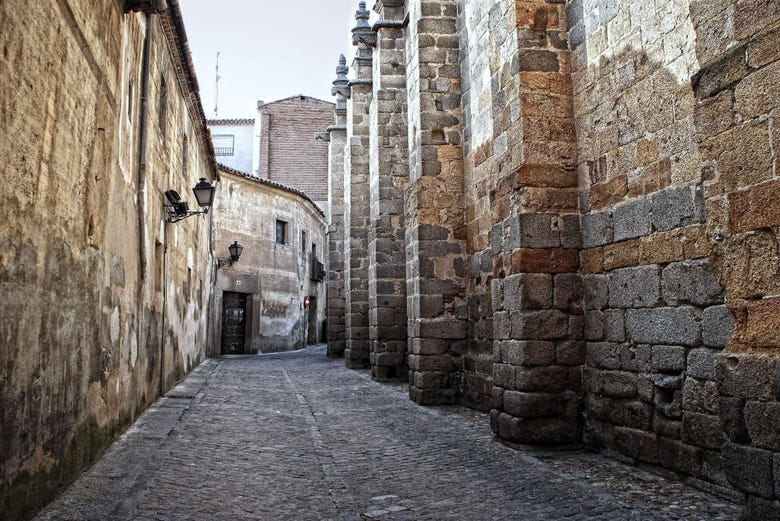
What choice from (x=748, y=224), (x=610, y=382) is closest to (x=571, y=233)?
(x=610, y=382)

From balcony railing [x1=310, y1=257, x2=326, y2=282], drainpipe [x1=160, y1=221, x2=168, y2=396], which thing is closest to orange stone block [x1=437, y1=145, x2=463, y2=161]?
drainpipe [x1=160, y1=221, x2=168, y2=396]

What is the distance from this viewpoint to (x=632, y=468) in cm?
444

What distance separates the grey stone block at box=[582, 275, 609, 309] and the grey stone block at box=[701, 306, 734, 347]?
3.53ft

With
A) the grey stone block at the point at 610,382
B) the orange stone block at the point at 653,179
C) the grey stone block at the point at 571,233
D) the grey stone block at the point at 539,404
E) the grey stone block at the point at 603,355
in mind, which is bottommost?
the grey stone block at the point at 539,404

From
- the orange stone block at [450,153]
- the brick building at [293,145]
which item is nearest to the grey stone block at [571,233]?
the orange stone block at [450,153]

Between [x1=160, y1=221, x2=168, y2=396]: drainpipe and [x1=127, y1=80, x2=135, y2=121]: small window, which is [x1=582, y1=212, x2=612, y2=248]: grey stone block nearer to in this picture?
[x1=127, y1=80, x2=135, y2=121]: small window

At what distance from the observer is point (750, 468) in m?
2.71

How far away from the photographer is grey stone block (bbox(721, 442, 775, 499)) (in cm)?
263

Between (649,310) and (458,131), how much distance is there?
451cm

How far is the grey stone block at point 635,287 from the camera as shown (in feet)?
14.3

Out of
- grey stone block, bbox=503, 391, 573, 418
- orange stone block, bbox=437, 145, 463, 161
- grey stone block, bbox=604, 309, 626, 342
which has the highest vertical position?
orange stone block, bbox=437, 145, 463, 161

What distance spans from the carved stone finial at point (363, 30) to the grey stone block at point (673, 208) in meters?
8.80

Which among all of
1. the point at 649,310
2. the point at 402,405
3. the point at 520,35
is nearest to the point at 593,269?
the point at 649,310

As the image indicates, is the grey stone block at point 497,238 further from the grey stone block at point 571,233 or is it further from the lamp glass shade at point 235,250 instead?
the lamp glass shade at point 235,250
